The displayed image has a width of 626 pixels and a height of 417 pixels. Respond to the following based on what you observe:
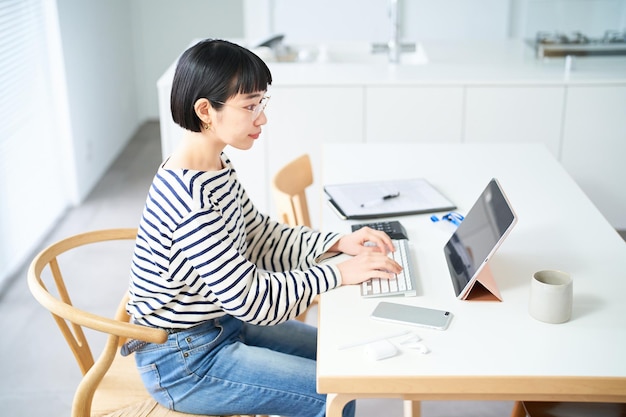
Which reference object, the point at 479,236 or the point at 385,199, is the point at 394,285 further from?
the point at 385,199

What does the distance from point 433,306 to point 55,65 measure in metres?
2.89

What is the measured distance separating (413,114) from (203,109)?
6.50 feet

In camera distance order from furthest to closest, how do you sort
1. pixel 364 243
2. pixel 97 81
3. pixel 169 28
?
1. pixel 169 28
2. pixel 97 81
3. pixel 364 243

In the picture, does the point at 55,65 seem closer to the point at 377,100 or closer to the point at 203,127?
the point at 377,100

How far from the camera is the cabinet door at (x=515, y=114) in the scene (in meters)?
3.35

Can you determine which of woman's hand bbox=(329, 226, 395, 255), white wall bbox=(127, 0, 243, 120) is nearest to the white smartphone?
woman's hand bbox=(329, 226, 395, 255)

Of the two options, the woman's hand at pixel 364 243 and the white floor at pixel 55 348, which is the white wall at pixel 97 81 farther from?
the woman's hand at pixel 364 243

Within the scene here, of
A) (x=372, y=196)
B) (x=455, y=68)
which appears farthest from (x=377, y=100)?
(x=372, y=196)

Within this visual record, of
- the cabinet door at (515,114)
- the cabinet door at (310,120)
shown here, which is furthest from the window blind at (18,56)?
the cabinet door at (515,114)

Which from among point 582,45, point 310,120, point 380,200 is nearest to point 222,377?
point 380,200

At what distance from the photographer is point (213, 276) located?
1.49 meters

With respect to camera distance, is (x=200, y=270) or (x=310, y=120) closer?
(x=200, y=270)

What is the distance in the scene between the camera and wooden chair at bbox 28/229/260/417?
1.49 meters

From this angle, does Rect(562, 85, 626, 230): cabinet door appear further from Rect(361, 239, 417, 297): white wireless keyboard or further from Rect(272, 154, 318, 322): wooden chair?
Rect(361, 239, 417, 297): white wireless keyboard
